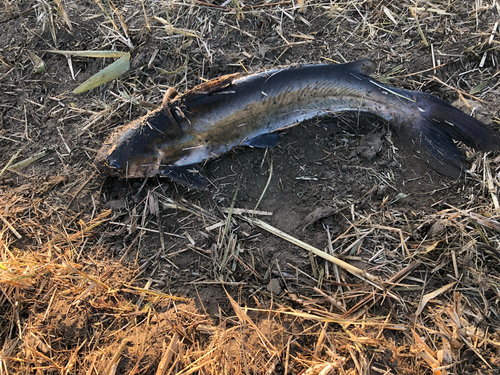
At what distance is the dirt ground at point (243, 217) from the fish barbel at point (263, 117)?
16 centimetres

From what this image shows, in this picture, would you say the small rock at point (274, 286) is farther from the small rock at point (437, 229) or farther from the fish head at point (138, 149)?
the fish head at point (138, 149)

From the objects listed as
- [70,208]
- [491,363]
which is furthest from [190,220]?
[491,363]

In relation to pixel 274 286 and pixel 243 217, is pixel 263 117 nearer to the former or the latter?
pixel 243 217

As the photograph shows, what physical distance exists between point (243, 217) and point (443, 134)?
7.35ft

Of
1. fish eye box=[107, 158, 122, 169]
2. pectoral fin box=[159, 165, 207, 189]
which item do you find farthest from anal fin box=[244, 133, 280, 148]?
fish eye box=[107, 158, 122, 169]

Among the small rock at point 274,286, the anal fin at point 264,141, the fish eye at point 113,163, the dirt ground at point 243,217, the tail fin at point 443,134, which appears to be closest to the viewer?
the dirt ground at point 243,217

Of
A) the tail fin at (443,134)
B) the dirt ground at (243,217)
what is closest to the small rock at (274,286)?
the dirt ground at (243,217)

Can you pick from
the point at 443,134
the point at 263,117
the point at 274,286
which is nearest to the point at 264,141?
the point at 263,117

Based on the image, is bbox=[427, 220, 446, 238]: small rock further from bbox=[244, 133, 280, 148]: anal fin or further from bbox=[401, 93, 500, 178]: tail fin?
bbox=[244, 133, 280, 148]: anal fin

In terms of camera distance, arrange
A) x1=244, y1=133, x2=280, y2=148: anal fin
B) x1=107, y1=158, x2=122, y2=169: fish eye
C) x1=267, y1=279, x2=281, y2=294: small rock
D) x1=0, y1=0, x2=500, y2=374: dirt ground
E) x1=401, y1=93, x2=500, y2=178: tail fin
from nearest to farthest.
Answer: x1=0, y1=0, x2=500, y2=374: dirt ground
x1=267, y1=279, x2=281, y2=294: small rock
x1=401, y1=93, x2=500, y2=178: tail fin
x1=107, y1=158, x2=122, y2=169: fish eye
x1=244, y1=133, x2=280, y2=148: anal fin

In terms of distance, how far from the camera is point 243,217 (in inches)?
122

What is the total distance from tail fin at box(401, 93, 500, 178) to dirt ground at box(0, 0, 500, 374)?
153 millimetres

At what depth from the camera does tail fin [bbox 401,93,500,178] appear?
304 centimetres

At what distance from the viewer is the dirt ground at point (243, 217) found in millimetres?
2461
